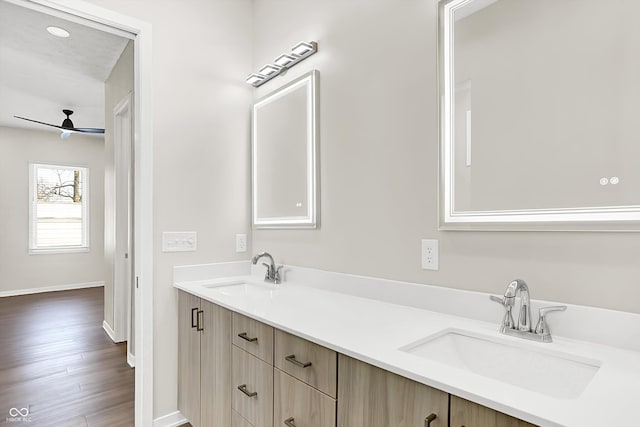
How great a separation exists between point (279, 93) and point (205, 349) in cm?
151

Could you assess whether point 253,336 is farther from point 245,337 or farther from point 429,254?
point 429,254

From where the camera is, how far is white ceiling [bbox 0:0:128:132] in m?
2.73

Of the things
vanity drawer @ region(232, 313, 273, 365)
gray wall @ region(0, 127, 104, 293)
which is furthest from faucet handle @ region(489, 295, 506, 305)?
gray wall @ region(0, 127, 104, 293)

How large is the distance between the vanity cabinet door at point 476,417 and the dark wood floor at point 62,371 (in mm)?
2116

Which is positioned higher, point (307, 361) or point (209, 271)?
point (209, 271)

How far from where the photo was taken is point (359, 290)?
1.72 meters

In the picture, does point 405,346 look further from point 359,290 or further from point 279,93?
point 279,93

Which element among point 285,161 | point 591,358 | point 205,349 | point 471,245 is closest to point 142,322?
point 205,349

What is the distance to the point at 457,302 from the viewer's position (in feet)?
4.40

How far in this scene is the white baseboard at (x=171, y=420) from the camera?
2.04 m

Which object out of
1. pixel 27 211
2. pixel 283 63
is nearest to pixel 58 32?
pixel 283 63

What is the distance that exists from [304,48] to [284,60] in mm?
174

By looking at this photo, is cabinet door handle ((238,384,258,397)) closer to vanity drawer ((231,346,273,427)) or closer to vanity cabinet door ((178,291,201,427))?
vanity drawer ((231,346,273,427))

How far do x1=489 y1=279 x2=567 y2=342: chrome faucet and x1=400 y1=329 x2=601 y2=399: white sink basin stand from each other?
0.16 ft
